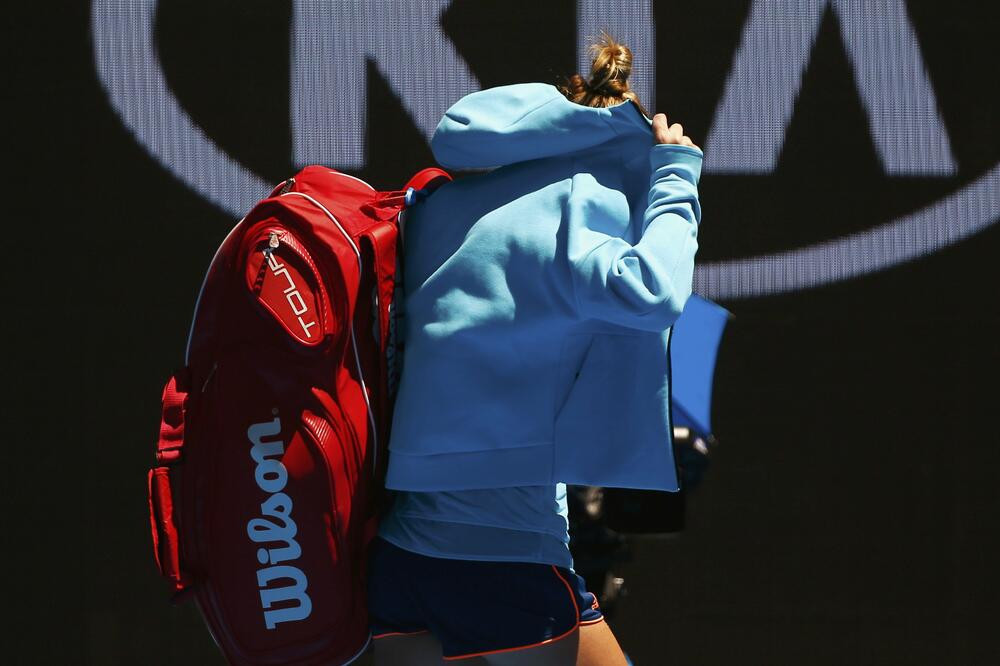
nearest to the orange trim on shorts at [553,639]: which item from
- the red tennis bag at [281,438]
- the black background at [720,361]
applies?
the red tennis bag at [281,438]

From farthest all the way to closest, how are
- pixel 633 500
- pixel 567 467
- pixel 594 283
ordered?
pixel 633 500 < pixel 567 467 < pixel 594 283

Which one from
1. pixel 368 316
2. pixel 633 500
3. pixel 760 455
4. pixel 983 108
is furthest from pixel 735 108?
pixel 368 316

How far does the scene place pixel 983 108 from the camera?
137 inches

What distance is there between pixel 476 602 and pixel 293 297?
1.76 feet

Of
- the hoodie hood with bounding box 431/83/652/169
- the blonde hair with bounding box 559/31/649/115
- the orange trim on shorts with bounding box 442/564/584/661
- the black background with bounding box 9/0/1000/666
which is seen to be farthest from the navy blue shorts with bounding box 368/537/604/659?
the black background with bounding box 9/0/1000/666

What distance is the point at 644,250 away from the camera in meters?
1.81

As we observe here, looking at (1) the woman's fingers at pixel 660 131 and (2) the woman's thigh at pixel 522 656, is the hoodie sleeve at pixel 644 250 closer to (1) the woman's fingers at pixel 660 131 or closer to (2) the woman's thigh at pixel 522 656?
(1) the woman's fingers at pixel 660 131

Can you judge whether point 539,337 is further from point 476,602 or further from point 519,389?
point 476,602

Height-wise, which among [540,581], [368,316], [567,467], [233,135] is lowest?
[540,581]

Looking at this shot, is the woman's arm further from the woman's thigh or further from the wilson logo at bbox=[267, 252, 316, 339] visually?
the woman's thigh

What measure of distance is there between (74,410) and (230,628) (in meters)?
1.78

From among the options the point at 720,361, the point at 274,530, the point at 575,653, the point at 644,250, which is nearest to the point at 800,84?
the point at 720,361

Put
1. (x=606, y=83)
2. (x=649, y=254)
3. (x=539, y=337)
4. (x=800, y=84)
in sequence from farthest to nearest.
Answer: (x=800, y=84)
(x=606, y=83)
(x=539, y=337)
(x=649, y=254)

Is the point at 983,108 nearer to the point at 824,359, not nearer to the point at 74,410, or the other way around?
the point at 824,359
